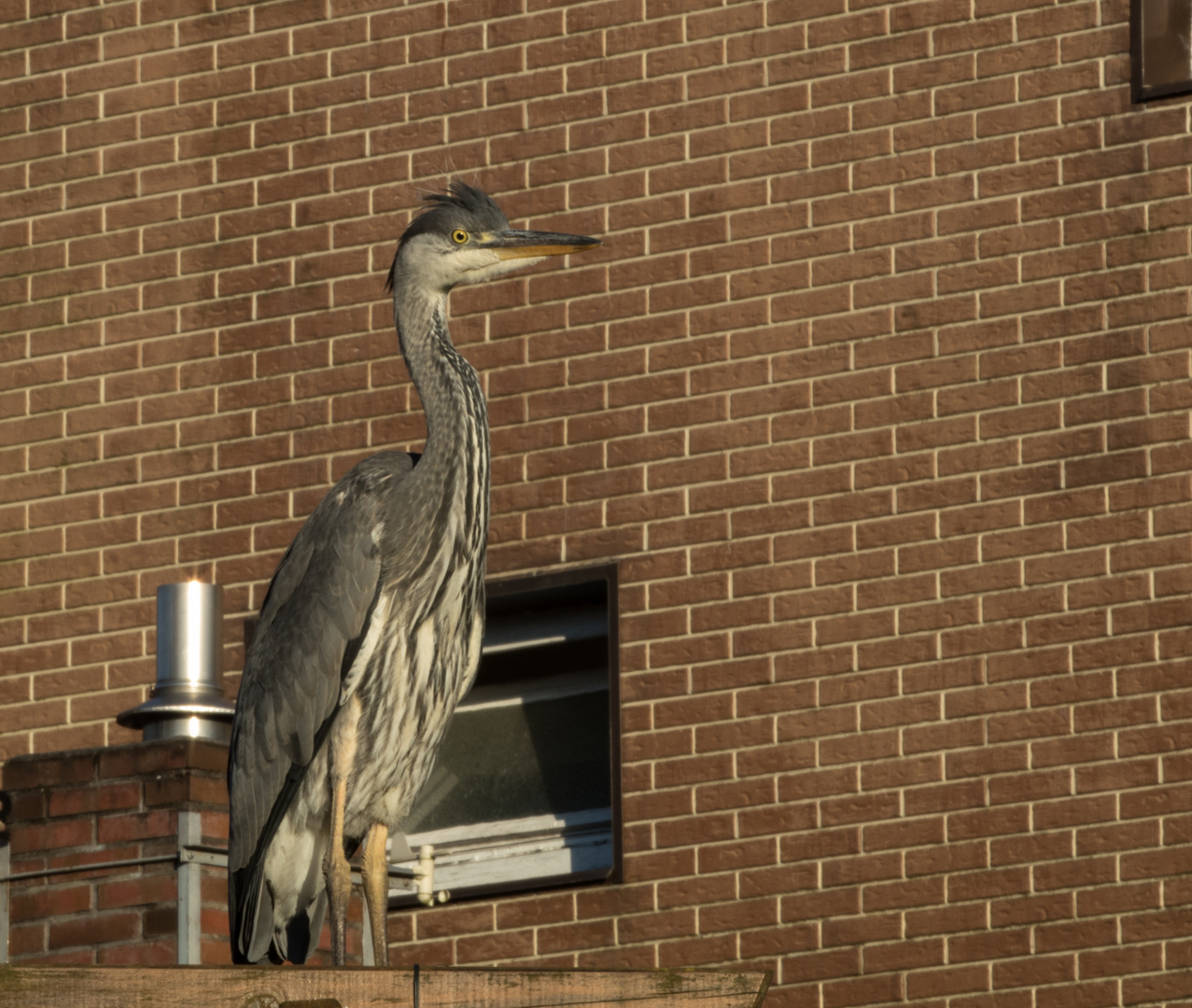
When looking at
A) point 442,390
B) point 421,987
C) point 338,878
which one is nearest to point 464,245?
point 442,390

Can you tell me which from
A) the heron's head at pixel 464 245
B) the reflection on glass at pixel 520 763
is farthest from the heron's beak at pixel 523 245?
the reflection on glass at pixel 520 763

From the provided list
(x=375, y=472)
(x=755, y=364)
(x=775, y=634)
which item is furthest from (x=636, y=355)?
(x=375, y=472)

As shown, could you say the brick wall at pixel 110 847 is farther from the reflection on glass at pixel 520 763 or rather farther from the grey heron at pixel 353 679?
the reflection on glass at pixel 520 763

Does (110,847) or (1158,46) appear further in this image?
(1158,46)

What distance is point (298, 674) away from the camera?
7301 millimetres

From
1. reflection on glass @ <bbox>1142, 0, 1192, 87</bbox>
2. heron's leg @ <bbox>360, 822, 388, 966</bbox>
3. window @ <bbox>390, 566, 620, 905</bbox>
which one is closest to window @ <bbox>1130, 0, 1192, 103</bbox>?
reflection on glass @ <bbox>1142, 0, 1192, 87</bbox>

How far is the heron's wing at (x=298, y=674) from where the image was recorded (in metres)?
7.12

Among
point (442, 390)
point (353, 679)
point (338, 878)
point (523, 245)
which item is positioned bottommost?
point (338, 878)

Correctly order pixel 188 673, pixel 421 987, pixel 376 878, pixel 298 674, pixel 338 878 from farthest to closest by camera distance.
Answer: pixel 188 673
pixel 298 674
pixel 376 878
pixel 338 878
pixel 421 987

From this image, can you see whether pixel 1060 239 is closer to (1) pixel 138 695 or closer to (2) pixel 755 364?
(2) pixel 755 364

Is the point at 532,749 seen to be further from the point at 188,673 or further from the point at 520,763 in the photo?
the point at 188,673

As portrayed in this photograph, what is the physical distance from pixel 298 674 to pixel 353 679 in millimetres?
190

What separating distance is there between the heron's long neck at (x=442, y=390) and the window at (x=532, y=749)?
204 cm

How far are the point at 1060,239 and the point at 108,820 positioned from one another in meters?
4.41
